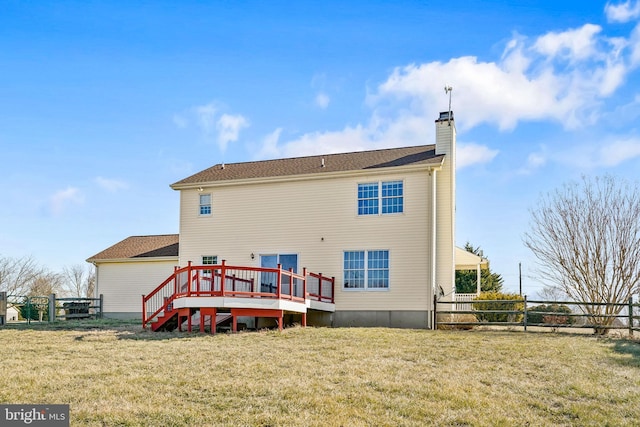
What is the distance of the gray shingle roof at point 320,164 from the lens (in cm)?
2177

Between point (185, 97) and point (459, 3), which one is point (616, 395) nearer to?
point (459, 3)

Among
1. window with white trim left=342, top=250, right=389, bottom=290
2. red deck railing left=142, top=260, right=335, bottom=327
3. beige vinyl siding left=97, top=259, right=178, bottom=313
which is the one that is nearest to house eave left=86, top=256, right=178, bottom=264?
beige vinyl siding left=97, top=259, right=178, bottom=313

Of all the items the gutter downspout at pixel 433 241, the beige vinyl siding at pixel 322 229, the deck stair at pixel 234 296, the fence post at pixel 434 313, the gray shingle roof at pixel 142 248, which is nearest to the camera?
the deck stair at pixel 234 296

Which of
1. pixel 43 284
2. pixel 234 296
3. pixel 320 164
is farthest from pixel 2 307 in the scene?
pixel 43 284

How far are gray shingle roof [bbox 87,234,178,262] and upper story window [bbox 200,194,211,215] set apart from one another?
5.27 m

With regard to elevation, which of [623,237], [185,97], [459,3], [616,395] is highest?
[459,3]

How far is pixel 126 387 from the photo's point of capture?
1040cm

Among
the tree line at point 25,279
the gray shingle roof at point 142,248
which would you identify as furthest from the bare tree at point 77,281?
the gray shingle roof at point 142,248

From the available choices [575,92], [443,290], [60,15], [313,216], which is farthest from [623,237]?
[60,15]

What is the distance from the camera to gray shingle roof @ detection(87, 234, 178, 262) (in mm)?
29312

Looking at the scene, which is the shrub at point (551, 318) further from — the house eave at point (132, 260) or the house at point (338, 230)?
the house eave at point (132, 260)

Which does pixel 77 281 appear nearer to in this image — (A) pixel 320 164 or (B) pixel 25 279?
(B) pixel 25 279

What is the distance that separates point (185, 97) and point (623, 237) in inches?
575

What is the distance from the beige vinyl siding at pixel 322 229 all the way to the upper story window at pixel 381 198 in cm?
17
